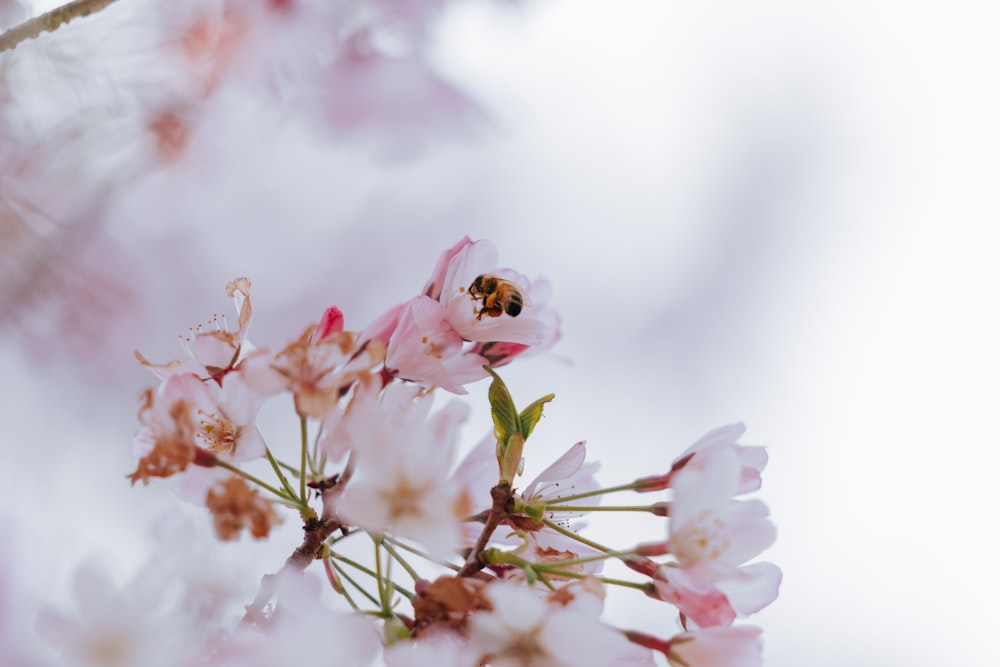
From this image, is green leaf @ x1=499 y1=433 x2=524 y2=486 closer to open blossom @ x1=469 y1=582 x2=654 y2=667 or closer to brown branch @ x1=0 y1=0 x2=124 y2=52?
open blossom @ x1=469 y1=582 x2=654 y2=667

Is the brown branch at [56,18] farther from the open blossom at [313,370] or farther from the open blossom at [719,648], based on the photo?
the open blossom at [719,648]

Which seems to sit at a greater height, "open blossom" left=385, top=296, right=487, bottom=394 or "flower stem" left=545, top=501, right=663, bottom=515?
"open blossom" left=385, top=296, right=487, bottom=394

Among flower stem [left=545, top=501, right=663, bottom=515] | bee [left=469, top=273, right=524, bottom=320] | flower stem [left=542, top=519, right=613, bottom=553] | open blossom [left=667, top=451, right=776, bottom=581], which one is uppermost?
bee [left=469, top=273, right=524, bottom=320]

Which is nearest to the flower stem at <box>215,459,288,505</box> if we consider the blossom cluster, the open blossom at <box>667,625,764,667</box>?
the blossom cluster

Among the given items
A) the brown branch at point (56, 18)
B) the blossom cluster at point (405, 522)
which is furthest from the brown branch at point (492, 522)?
the brown branch at point (56, 18)

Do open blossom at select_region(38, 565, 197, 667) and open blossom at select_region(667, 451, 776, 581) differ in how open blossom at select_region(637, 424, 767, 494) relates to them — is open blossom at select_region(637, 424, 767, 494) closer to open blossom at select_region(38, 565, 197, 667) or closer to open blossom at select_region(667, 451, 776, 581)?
open blossom at select_region(667, 451, 776, 581)

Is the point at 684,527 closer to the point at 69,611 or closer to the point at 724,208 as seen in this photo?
the point at 69,611
